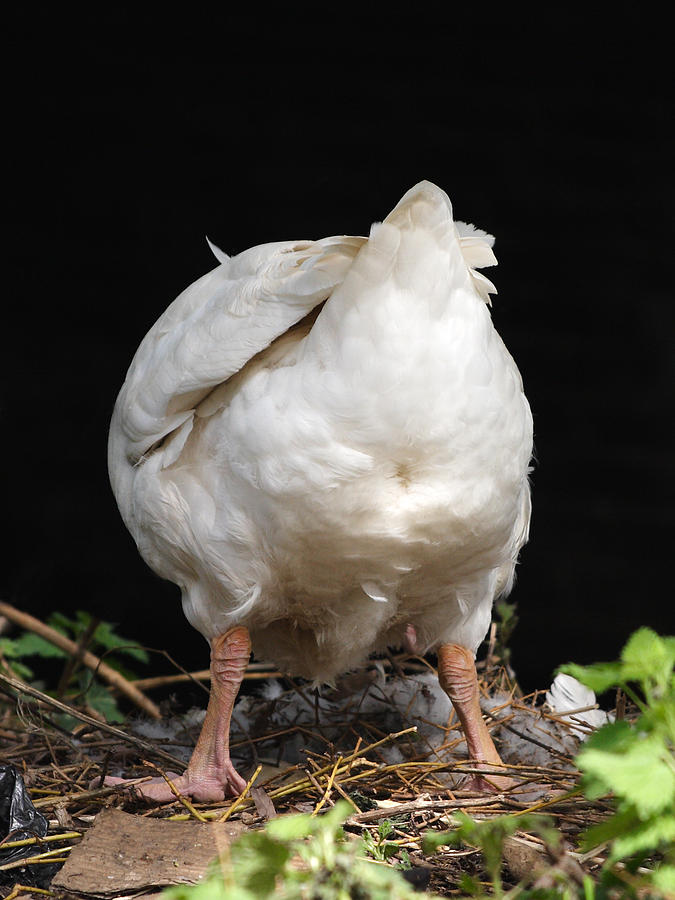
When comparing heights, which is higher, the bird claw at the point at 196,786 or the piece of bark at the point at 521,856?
the piece of bark at the point at 521,856

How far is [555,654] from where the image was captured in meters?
4.90

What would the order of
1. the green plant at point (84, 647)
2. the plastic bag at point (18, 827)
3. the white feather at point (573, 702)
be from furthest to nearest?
the green plant at point (84, 647), the white feather at point (573, 702), the plastic bag at point (18, 827)

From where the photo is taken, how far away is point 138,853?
2.39 m

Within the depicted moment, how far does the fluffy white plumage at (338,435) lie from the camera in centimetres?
250

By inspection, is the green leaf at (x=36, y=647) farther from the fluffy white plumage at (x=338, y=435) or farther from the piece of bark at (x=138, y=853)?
the piece of bark at (x=138, y=853)

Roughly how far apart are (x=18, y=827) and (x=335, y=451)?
3.94 feet

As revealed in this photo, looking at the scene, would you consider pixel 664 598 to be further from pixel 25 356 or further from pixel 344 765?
pixel 25 356

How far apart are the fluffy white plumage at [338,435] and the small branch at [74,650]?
4.97 feet

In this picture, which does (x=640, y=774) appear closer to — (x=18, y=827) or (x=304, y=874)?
(x=304, y=874)

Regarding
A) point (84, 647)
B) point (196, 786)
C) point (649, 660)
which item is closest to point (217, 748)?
point (196, 786)

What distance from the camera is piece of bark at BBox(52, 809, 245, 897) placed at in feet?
7.30

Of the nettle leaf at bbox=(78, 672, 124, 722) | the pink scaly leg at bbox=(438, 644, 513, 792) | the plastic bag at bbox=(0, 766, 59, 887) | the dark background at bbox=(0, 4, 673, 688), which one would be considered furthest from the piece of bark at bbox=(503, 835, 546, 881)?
the dark background at bbox=(0, 4, 673, 688)

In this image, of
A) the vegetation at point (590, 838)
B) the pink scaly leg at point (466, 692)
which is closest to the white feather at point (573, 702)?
the pink scaly leg at point (466, 692)

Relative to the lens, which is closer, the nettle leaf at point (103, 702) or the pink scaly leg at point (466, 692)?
the pink scaly leg at point (466, 692)
